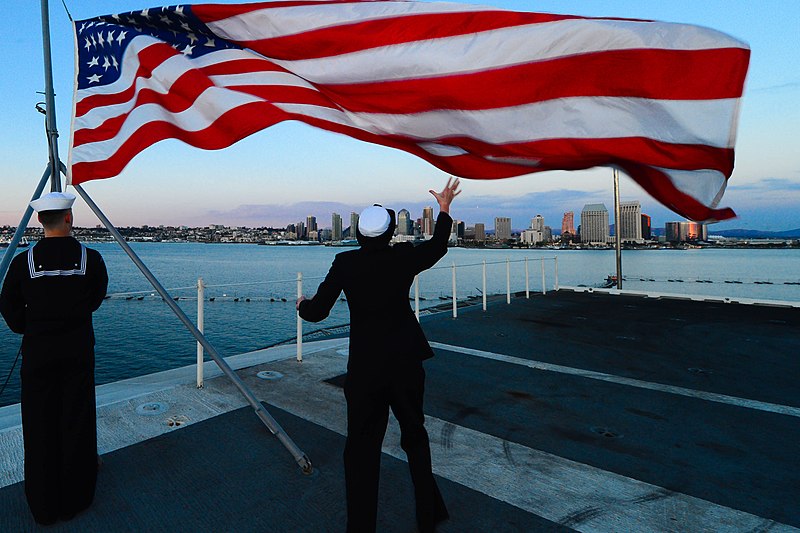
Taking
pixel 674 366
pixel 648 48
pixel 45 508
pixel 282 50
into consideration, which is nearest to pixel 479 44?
pixel 648 48

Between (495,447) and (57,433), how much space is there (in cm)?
264

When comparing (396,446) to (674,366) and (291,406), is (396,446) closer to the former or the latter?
(291,406)

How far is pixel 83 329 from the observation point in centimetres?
248

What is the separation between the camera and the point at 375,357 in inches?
81.8

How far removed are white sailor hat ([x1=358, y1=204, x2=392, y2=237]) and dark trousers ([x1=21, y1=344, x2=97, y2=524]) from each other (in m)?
1.69

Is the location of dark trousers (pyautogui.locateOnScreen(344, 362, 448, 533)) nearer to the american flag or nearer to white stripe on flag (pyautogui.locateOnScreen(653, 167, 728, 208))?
the american flag

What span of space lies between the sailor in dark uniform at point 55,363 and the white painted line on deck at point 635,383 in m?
4.38

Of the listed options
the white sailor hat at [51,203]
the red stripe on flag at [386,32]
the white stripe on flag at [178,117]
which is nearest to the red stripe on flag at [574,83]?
the red stripe on flag at [386,32]

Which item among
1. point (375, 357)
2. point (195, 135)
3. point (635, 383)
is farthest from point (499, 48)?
point (635, 383)

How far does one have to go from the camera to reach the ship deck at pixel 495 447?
8.01 feet

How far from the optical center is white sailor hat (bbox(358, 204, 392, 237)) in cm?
211

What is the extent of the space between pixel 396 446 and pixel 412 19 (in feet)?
8.97

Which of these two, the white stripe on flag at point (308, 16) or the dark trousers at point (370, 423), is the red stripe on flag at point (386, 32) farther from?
the dark trousers at point (370, 423)

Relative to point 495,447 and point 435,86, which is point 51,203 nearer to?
point 435,86
